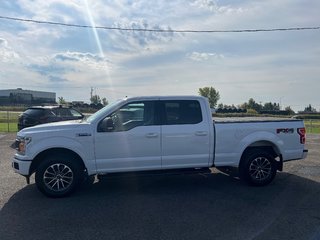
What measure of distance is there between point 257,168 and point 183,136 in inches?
72.4

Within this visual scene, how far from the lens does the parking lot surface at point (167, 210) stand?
4891mm

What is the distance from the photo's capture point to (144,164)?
6.99 meters

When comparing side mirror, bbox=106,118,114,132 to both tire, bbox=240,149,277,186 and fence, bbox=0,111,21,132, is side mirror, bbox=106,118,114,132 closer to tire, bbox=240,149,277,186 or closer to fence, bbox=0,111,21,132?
tire, bbox=240,149,277,186

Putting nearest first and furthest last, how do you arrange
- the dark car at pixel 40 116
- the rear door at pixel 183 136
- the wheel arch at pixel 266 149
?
the rear door at pixel 183 136 → the wheel arch at pixel 266 149 → the dark car at pixel 40 116

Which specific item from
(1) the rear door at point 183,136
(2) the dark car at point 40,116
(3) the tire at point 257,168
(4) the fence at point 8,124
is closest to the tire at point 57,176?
(1) the rear door at point 183,136

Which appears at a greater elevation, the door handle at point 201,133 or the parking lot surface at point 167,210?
the door handle at point 201,133

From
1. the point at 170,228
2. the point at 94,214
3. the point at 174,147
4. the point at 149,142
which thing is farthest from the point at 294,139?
the point at 94,214

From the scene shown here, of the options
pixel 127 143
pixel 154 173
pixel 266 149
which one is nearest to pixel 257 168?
pixel 266 149

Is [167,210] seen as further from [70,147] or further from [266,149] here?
[266,149]

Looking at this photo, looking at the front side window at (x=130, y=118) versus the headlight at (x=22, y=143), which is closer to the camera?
the headlight at (x=22, y=143)

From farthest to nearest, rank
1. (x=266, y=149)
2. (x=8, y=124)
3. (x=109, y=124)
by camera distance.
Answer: (x=8, y=124) < (x=266, y=149) < (x=109, y=124)

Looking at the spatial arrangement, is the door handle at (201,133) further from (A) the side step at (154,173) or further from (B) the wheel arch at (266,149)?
(B) the wheel arch at (266,149)

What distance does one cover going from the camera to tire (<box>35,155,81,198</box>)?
21.7 feet

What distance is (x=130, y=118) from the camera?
7.07 meters
